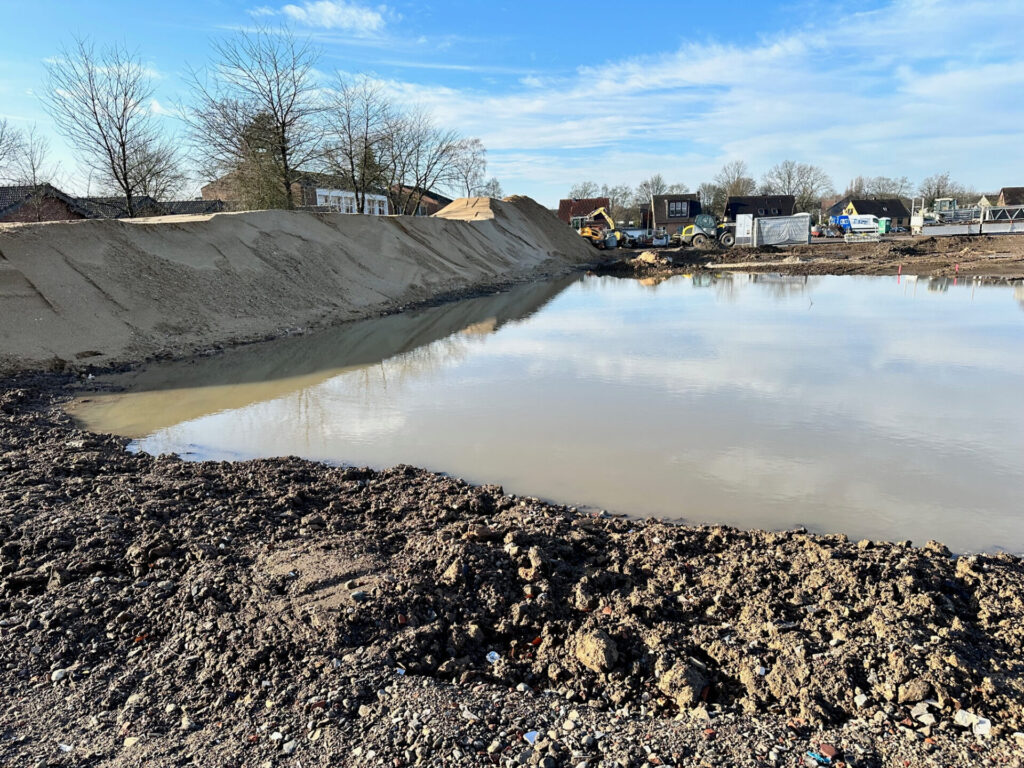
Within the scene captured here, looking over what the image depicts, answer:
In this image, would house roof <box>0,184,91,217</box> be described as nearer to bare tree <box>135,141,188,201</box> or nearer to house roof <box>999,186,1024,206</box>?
bare tree <box>135,141,188,201</box>

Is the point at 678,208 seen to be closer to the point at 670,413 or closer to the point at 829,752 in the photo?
the point at 670,413

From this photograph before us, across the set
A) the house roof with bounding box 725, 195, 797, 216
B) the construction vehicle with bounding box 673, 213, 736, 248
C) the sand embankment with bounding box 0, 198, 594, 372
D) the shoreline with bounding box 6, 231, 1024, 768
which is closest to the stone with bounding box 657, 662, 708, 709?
the shoreline with bounding box 6, 231, 1024, 768

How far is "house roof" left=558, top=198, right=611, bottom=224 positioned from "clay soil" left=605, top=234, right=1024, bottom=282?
46.3m

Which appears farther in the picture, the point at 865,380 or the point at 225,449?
the point at 865,380

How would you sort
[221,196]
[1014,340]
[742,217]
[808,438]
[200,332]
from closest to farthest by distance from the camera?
[808,438] → [1014,340] → [200,332] → [221,196] → [742,217]

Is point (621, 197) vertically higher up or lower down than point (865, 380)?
higher up

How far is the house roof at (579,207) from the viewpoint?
88.8m

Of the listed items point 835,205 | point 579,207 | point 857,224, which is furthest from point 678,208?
point 835,205

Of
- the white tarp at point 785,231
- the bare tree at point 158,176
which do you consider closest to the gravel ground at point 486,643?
the bare tree at point 158,176

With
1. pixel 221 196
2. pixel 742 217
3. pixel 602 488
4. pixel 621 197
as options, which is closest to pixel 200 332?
pixel 602 488

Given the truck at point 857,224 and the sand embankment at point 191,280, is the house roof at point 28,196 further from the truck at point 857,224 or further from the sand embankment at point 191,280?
the truck at point 857,224

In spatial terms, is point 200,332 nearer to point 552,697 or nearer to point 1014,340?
→ point 552,697

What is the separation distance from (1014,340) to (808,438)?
892 cm

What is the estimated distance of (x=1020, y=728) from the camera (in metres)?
2.96
